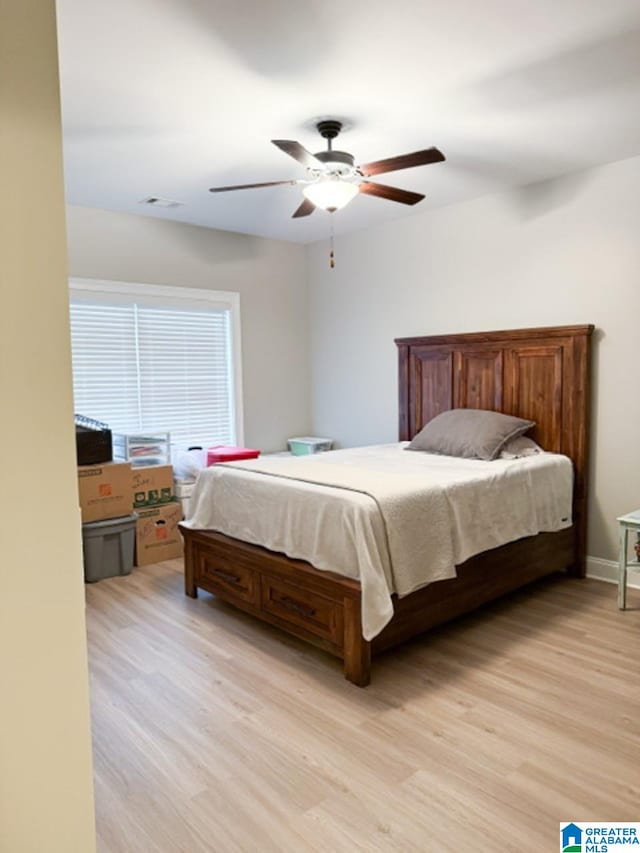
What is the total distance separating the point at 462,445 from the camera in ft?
12.7

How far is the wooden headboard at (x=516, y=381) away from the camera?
382 centimetres

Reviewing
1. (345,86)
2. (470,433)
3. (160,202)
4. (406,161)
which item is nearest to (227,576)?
(470,433)

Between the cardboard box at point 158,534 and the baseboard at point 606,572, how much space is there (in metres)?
2.92

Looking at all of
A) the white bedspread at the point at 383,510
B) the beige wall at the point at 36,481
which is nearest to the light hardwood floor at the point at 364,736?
the white bedspread at the point at 383,510

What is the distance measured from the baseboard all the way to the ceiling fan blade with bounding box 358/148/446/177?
2.71 metres

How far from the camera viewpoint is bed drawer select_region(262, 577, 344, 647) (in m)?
2.67

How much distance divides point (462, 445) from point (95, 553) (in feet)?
8.37

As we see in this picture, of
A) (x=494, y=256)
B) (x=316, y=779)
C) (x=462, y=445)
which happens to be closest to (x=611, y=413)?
(x=462, y=445)

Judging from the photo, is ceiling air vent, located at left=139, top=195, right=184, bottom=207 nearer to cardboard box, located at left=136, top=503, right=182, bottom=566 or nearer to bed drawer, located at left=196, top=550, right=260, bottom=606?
cardboard box, located at left=136, top=503, right=182, bottom=566

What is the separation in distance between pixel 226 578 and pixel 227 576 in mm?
17

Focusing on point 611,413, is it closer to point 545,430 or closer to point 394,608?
point 545,430

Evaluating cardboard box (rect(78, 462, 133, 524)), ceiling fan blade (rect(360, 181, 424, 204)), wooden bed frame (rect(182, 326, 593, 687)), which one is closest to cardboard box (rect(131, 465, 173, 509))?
cardboard box (rect(78, 462, 133, 524))

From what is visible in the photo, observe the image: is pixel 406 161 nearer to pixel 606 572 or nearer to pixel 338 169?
pixel 338 169

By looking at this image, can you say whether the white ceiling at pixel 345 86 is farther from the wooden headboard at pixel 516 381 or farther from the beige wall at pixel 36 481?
the beige wall at pixel 36 481
